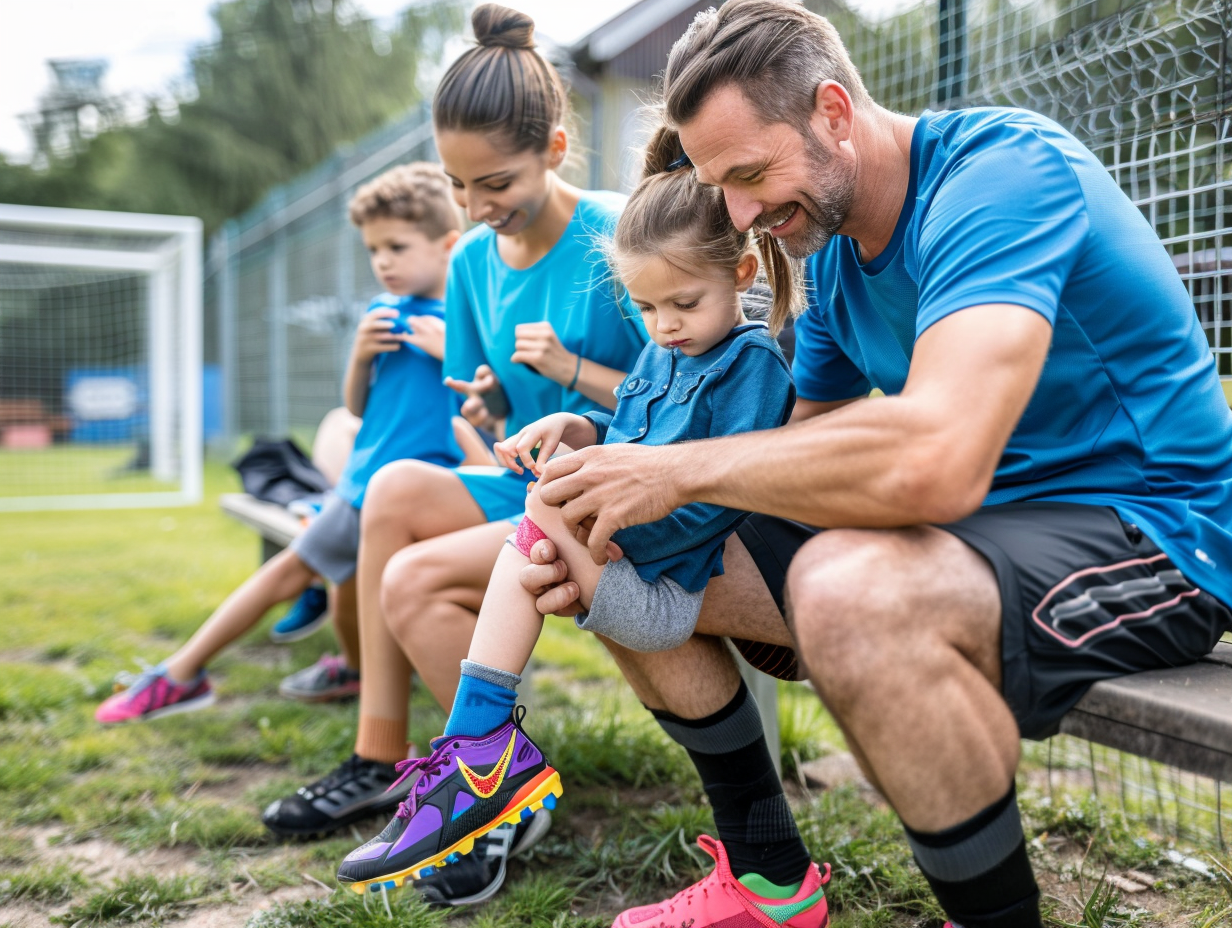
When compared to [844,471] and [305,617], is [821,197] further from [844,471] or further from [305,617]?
[305,617]

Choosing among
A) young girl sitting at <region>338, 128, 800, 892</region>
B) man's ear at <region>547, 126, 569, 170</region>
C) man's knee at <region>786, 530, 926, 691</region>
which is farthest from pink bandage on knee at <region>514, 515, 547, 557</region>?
man's ear at <region>547, 126, 569, 170</region>

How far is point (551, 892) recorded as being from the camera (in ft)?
5.99

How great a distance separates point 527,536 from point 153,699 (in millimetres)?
1801

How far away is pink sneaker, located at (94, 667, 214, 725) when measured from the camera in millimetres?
2809

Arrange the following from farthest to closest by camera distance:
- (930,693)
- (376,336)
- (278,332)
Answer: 1. (278,332)
2. (376,336)
3. (930,693)

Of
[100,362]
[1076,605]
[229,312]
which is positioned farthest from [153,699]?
[100,362]

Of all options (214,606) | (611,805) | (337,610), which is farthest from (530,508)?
(214,606)

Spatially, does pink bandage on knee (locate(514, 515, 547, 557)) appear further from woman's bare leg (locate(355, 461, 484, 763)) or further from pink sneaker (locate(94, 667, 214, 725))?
pink sneaker (locate(94, 667, 214, 725))

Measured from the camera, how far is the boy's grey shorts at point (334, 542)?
105 inches

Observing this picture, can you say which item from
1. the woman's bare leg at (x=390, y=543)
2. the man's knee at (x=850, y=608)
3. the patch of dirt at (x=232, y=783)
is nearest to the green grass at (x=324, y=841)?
the patch of dirt at (x=232, y=783)

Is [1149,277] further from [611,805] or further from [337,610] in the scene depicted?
[337,610]

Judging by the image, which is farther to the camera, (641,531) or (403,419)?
(403,419)

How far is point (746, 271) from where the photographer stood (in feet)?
5.57

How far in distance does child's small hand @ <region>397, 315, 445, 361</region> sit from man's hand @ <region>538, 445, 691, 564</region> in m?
1.24
